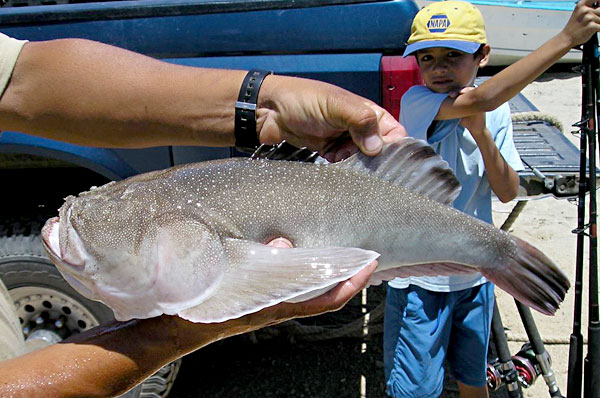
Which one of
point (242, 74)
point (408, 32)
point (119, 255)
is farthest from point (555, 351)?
point (119, 255)

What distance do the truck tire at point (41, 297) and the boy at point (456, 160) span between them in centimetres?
134

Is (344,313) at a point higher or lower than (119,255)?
lower

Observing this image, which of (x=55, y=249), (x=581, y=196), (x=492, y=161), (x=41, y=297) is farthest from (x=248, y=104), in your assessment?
(x=41, y=297)

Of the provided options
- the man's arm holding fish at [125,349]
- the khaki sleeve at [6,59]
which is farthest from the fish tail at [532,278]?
the khaki sleeve at [6,59]

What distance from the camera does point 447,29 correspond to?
9.32 ft

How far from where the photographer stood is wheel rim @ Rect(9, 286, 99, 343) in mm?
3232

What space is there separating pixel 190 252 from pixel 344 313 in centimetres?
291

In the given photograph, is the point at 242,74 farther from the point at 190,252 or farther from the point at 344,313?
the point at 344,313

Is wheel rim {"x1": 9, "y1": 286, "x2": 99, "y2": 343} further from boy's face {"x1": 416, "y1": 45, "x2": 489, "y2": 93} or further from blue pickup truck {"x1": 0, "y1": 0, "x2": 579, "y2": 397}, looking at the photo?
boy's face {"x1": 416, "y1": 45, "x2": 489, "y2": 93}

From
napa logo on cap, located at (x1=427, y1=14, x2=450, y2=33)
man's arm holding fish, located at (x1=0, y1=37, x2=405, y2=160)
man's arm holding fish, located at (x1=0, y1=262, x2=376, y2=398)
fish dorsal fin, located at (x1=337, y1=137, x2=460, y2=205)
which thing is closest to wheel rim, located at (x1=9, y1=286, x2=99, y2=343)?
man's arm holding fish, located at (x1=0, y1=37, x2=405, y2=160)

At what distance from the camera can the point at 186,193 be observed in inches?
73.4

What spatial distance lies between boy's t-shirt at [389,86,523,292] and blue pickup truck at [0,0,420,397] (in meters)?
0.17

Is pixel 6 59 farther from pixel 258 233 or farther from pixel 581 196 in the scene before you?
pixel 581 196

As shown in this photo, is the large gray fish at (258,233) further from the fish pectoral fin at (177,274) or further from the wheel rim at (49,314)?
the wheel rim at (49,314)
